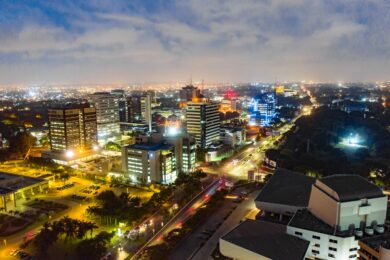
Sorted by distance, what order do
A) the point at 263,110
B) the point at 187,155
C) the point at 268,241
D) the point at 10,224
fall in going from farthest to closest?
the point at 263,110, the point at 187,155, the point at 10,224, the point at 268,241

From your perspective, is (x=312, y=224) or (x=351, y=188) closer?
(x=351, y=188)

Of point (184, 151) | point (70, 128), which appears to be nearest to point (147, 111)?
point (70, 128)

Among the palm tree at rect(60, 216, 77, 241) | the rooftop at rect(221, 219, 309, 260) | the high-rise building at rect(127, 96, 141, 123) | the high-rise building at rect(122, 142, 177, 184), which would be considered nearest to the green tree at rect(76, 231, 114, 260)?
the palm tree at rect(60, 216, 77, 241)

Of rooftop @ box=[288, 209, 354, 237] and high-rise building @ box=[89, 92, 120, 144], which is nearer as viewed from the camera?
rooftop @ box=[288, 209, 354, 237]

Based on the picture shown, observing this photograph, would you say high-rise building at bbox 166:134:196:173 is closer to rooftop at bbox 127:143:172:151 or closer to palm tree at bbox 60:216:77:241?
rooftop at bbox 127:143:172:151

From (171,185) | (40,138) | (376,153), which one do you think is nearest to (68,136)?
(40,138)

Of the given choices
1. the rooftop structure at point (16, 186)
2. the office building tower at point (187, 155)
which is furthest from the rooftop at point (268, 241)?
the rooftop structure at point (16, 186)

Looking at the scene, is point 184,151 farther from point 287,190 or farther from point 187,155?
point 287,190
